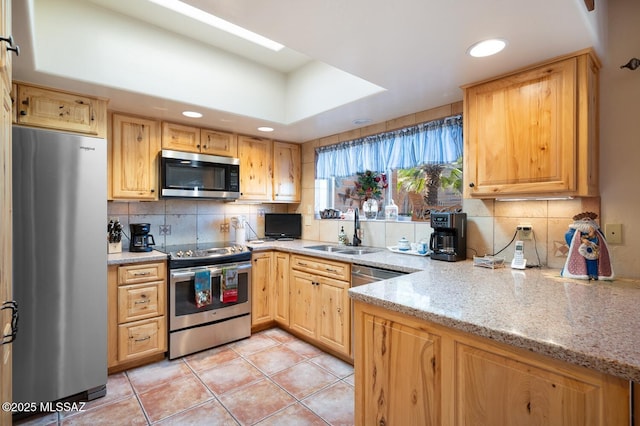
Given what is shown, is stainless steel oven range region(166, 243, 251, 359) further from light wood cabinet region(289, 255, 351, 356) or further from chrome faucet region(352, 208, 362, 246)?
chrome faucet region(352, 208, 362, 246)

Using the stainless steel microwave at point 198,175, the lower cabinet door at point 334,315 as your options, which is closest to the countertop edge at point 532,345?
the lower cabinet door at point 334,315

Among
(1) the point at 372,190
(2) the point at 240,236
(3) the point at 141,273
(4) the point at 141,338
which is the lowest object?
(4) the point at 141,338

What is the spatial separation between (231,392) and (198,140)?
227cm

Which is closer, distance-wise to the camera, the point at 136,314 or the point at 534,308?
the point at 534,308

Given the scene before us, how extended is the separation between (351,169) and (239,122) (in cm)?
124

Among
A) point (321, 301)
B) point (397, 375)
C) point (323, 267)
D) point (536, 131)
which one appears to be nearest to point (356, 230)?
point (323, 267)

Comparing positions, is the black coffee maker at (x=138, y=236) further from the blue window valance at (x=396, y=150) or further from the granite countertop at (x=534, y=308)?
the granite countertop at (x=534, y=308)

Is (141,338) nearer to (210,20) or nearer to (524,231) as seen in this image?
(210,20)

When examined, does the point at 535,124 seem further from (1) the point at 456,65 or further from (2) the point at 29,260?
(2) the point at 29,260

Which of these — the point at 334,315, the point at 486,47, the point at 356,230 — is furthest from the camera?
the point at 356,230

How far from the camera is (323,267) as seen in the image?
8.81ft

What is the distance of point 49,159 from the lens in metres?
1.91

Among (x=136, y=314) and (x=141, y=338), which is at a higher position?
(x=136, y=314)

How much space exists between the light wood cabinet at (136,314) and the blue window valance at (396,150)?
6.64ft
